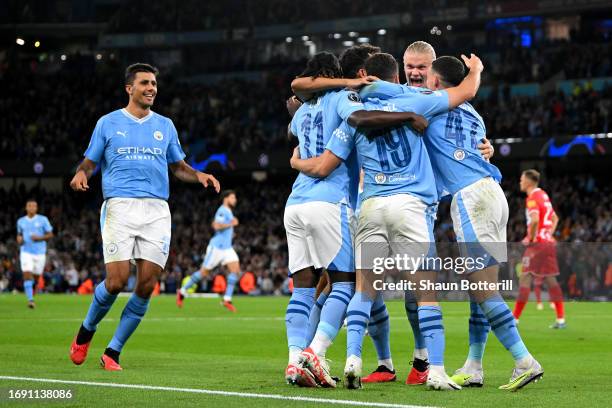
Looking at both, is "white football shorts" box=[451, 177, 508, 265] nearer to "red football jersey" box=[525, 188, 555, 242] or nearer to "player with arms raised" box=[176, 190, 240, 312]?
"red football jersey" box=[525, 188, 555, 242]

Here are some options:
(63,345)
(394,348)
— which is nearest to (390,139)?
(394,348)

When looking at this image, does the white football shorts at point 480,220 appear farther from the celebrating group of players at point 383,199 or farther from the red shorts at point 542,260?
the red shorts at point 542,260

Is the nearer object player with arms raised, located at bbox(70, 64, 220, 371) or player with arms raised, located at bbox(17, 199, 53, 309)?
player with arms raised, located at bbox(70, 64, 220, 371)

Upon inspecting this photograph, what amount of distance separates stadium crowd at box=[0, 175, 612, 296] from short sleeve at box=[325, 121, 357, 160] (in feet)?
64.1

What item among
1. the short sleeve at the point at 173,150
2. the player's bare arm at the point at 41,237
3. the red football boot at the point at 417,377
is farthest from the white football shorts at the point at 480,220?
the player's bare arm at the point at 41,237

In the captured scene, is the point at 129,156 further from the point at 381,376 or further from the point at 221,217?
the point at 221,217

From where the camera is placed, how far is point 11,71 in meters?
55.7

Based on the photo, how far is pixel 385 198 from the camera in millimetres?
7633

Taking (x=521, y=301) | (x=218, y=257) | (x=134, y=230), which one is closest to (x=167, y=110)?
(x=218, y=257)

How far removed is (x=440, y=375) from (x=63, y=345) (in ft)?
22.0

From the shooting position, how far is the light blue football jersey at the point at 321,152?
8.18m

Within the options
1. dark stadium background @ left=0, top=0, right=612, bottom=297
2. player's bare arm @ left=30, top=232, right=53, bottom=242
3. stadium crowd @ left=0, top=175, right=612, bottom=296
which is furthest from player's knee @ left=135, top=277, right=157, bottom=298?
dark stadium background @ left=0, top=0, right=612, bottom=297

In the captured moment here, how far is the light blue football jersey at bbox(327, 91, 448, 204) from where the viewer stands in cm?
766

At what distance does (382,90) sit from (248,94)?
43.3 meters
